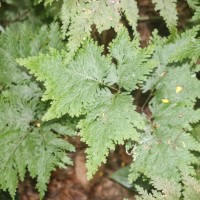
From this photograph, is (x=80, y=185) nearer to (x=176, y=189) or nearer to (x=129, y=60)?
(x=176, y=189)

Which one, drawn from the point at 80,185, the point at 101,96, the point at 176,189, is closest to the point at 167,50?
the point at 101,96

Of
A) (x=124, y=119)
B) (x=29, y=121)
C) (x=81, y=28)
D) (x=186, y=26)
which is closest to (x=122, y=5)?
(x=81, y=28)

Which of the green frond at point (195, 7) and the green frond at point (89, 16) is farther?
the green frond at point (195, 7)

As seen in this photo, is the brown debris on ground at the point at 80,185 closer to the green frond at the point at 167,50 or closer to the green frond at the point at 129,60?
the green frond at the point at 167,50

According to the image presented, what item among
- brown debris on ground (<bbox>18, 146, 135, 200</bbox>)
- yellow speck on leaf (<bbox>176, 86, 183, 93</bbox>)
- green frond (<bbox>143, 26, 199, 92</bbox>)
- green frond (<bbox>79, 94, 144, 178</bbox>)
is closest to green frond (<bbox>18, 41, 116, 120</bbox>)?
green frond (<bbox>79, 94, 144, 178</bbox>)

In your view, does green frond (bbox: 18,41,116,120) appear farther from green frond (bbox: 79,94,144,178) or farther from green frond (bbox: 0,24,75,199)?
green frond (bbox: 0,24,75,199)

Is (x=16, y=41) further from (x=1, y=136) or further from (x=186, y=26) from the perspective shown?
(x=186, y=26)

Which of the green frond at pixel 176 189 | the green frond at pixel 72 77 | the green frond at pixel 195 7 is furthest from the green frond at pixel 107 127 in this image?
the green frond at pixel 195 7

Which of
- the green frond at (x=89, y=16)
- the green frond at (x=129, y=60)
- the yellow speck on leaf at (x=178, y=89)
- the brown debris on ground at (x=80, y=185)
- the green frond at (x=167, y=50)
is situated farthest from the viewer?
the brown debris on ground at (x=80, y=185)
